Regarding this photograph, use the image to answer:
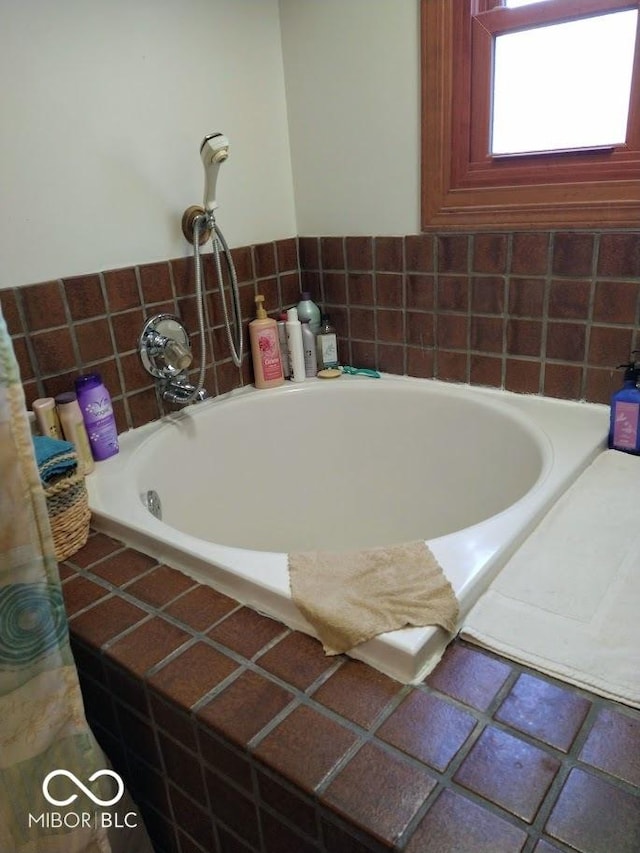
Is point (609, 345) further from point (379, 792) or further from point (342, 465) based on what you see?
point (379, 792)

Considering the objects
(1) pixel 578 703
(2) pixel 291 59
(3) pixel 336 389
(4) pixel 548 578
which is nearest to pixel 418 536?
(3) pixel 336 389

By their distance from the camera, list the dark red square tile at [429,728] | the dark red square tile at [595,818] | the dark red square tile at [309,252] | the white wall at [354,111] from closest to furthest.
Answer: the dark red square tile at [595,818] → the dark red square tile at [429,728] → the white wall at [354,111] → the dark red square tile at [309,252]

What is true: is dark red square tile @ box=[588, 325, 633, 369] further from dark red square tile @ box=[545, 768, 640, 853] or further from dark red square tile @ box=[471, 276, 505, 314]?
dark red square tile @ box=[545, 768, 640, 853]

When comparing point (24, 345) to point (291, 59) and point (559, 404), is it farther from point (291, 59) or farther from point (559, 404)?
point (559, 404)

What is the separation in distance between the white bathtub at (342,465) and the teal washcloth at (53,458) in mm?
135

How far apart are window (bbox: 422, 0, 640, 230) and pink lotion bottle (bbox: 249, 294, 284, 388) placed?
0.53m

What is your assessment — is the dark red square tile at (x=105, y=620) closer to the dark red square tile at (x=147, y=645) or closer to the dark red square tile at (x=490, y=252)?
the dark red square tile at (x=147, y=645)

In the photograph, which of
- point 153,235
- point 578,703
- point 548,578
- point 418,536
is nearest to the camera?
point 578,703

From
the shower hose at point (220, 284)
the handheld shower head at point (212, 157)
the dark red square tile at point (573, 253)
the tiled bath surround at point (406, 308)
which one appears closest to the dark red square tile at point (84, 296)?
the tiled bath surround at point (406, 308)

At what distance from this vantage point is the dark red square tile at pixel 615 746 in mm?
678

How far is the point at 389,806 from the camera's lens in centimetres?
66

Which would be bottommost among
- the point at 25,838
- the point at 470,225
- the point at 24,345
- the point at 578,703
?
the point at 25,838

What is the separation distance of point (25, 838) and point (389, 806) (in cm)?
47

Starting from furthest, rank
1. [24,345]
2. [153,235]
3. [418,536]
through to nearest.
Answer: [418,536] < [153,235] < [24,345]
